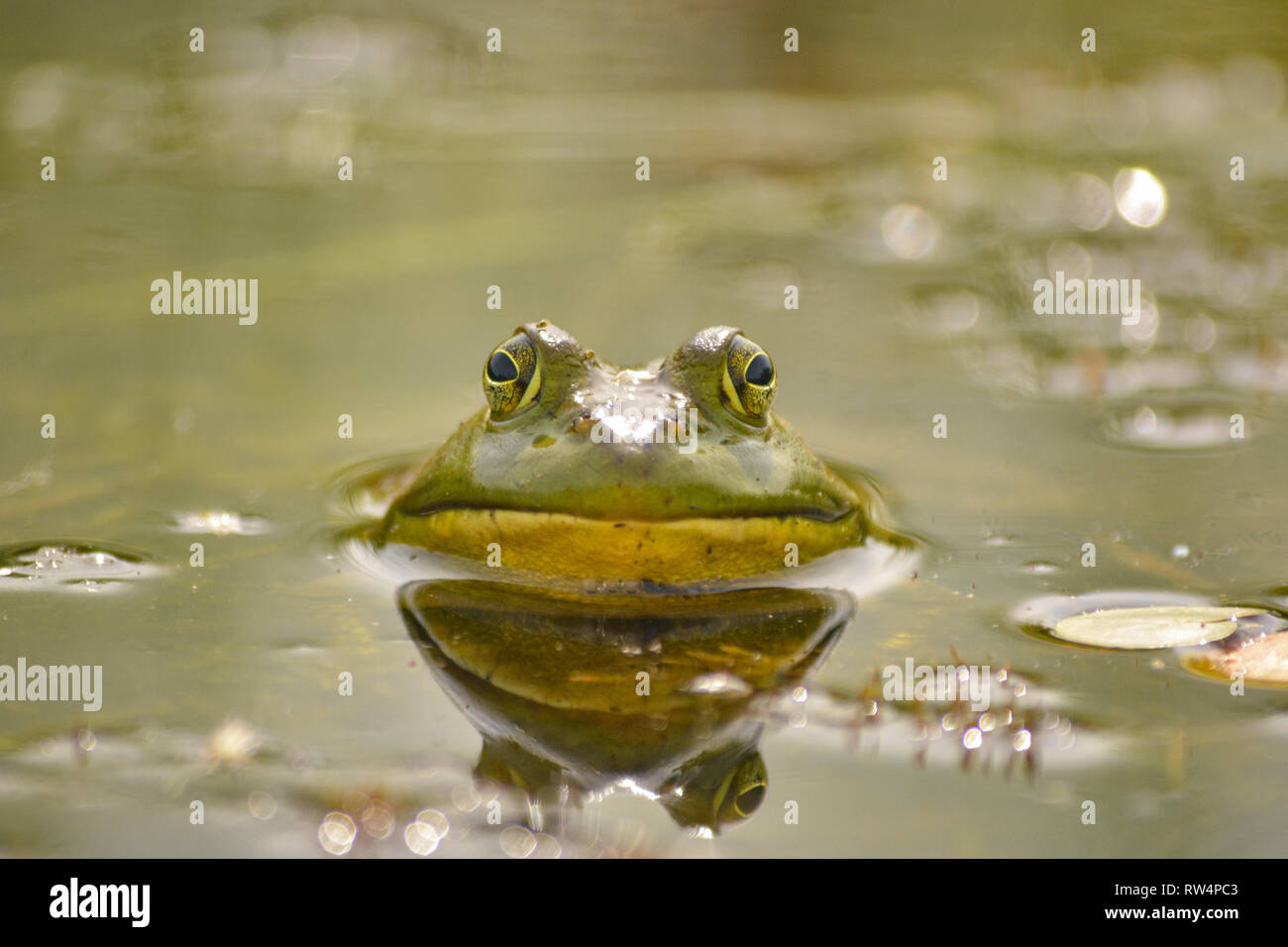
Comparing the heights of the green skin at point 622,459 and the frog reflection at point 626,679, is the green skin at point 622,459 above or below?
above

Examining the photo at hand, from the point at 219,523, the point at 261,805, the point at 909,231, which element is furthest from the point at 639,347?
the point at 261,805

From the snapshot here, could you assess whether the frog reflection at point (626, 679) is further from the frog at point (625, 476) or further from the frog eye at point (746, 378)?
the frog eye at point (746, 378)

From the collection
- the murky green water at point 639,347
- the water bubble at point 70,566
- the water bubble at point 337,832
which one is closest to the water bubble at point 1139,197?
the murky green water at point 639,347

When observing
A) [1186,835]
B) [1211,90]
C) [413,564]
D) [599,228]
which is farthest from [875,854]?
[1211,90]

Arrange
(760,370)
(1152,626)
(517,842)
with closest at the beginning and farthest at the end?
(517,842) < (1152,626) < (760,370)

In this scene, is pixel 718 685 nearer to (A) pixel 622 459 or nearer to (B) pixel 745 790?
(B) pixel 745 790

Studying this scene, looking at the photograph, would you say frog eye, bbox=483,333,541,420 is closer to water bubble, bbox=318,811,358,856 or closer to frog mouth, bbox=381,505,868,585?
frog mouth, bbox=381,505,868,585

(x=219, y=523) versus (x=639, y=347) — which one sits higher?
(x=639, y=347)
